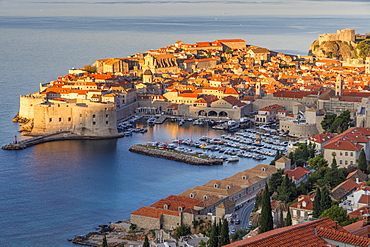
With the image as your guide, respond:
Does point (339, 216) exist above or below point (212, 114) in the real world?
above

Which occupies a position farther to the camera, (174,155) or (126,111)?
(126,111)

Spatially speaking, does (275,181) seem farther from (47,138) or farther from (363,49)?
(363,49)

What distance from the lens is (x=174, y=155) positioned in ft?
75.6

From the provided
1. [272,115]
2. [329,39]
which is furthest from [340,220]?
[329,39]

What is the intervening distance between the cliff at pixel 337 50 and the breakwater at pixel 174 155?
2432 centimetres

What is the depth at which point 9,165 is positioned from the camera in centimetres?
2223

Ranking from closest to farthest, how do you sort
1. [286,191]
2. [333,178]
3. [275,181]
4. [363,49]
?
[286,191], [333,178], [275,181], [363,49]

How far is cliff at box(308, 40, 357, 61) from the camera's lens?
45.9 metres

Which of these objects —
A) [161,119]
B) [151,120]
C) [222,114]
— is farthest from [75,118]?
[222,114]

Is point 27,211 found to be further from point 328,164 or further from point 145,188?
point 328,164

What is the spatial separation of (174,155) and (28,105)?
28.0ft

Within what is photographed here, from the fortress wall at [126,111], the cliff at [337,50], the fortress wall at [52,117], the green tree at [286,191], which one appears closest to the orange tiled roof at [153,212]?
the green tree at [286,191]

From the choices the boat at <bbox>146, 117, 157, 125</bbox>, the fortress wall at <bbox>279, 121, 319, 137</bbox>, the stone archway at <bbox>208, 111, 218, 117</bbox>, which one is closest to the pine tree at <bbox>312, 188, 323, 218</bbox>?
the fortress wall at <bbox>279, 121, 319, 137</bbox>

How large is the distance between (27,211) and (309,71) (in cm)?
2525
